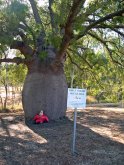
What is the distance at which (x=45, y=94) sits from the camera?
1143 centimetres

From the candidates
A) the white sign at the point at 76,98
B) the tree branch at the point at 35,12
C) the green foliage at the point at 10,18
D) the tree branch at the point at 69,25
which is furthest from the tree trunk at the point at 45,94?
the white sign at the point at 76,98

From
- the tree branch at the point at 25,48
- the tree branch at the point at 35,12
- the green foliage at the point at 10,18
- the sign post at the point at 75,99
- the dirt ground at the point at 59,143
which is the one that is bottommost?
the dirt ground at the point at 59,143

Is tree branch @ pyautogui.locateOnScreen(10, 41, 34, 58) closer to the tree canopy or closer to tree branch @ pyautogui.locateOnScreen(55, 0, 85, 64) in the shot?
the tree canopy

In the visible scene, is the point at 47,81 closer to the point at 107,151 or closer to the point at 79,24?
the point at 79,24

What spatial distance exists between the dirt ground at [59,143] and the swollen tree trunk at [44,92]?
21.3 inches

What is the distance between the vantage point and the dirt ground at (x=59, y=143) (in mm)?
6723

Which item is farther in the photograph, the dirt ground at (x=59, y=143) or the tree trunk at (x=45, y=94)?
the tree trunk at (x=45, y=94)

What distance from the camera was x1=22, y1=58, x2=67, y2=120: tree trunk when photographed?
11438mm

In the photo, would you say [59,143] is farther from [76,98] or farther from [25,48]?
[25,48]

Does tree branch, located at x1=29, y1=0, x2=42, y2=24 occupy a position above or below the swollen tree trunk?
above

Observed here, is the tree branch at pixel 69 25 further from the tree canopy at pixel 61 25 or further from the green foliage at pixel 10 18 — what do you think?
the green foliage at pixel 10 18

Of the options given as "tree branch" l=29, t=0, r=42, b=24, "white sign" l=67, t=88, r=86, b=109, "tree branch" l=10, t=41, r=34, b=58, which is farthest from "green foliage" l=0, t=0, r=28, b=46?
"white sign" l=67, t=88, r=86, b=109

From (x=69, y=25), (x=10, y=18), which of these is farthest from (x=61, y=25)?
(x=10, y=18)

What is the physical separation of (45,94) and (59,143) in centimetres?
354
